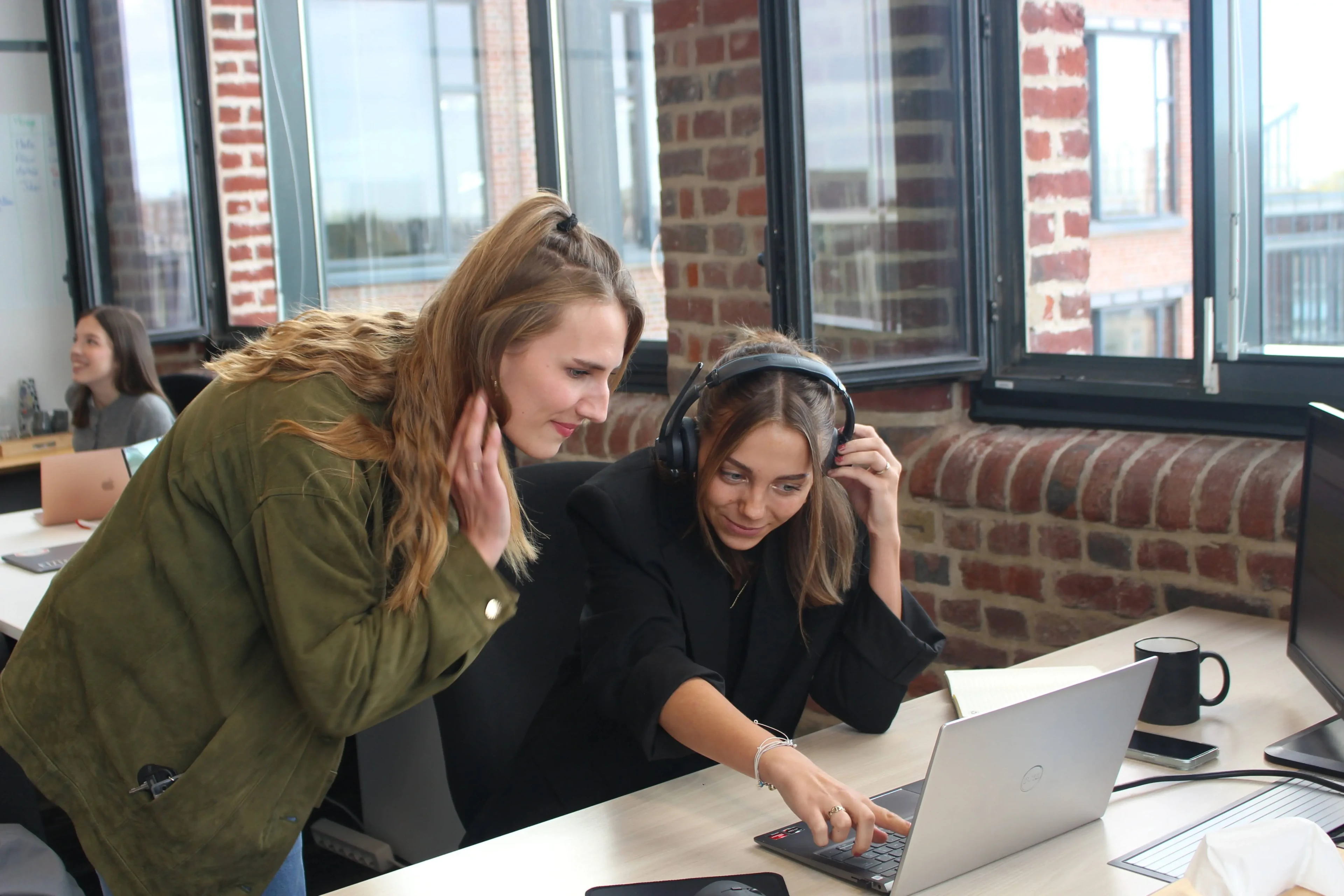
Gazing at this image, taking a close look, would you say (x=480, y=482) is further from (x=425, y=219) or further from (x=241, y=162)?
(x=241, y=162)

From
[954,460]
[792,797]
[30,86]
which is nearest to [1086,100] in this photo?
[954,460]

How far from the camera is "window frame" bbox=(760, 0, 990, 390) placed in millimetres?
2275

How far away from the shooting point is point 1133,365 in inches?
94.0

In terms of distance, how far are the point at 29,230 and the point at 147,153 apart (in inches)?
24.0

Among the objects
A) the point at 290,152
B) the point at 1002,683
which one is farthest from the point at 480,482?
the point at 290,152

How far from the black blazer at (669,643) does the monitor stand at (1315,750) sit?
1.40ft

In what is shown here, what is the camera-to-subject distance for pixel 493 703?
5.58 feet

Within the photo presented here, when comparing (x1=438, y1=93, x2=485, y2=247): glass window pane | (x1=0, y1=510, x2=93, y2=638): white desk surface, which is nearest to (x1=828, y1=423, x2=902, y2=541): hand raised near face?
(x1=0, y1=510, x2=93, y2=638): white desk surface

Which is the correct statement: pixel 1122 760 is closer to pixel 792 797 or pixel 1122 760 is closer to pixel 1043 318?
pixel 792 797

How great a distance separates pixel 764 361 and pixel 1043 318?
1226mm

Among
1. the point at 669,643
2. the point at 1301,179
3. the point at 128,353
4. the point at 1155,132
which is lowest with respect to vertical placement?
the point at 669,643

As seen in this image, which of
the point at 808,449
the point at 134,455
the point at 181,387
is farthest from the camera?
the point at 181,387

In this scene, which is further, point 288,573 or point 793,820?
point 793,820

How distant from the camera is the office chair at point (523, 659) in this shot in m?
1.69
